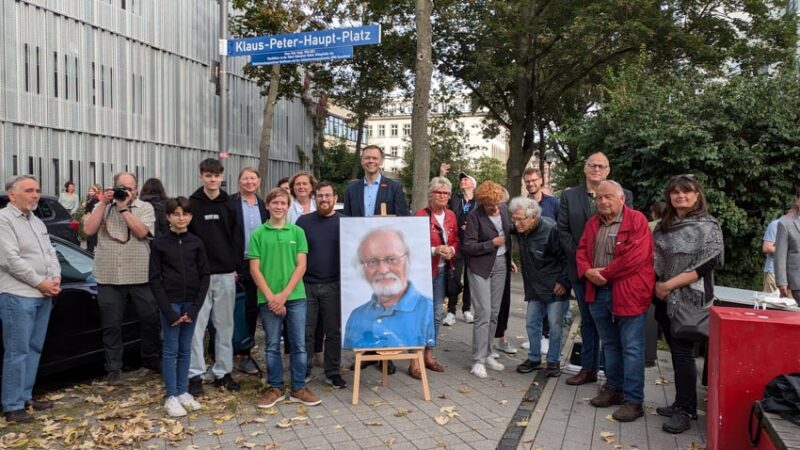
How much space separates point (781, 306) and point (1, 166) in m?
22.1

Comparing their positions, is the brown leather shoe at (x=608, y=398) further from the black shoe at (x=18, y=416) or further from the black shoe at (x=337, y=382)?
the black shoe at (x=18, y=416)

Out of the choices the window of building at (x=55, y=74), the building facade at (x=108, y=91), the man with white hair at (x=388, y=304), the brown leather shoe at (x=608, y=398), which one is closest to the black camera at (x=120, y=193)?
the man with white hair at (x=388, y=304)

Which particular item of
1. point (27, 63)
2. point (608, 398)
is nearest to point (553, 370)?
point (608, 398)

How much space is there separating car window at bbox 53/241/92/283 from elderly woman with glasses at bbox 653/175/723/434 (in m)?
5.20

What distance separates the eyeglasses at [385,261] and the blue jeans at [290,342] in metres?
0.65

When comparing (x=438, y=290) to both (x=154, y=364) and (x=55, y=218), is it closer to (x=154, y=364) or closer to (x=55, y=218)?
(x=154, y=364)

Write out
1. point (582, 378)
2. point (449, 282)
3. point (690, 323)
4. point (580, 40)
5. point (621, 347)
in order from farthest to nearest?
point (580, 40), point (449, 282), point (582, 378), point (621, 347), point (690, 323)

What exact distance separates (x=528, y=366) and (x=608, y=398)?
3.89 feet

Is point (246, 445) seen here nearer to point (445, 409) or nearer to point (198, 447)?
point (198, 447)

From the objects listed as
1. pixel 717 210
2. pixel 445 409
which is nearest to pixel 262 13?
pixel 717 210

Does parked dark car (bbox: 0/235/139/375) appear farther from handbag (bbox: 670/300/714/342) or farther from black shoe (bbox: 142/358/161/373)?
handbag (bbox: 670/300/714/342)

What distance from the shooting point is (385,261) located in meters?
5.49

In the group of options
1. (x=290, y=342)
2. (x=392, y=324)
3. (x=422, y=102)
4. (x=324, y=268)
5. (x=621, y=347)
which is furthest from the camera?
(x=422, y=102)

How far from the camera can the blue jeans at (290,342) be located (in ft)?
17.1
